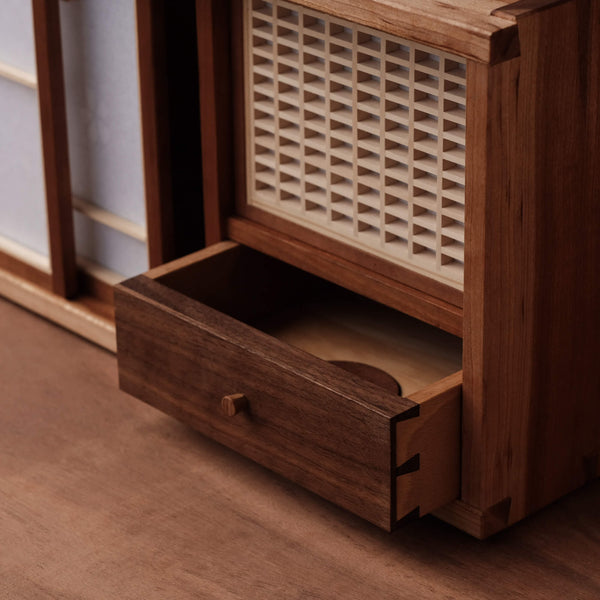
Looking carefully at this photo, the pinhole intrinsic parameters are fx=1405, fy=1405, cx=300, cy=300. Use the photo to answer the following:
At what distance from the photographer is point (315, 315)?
4.19ft

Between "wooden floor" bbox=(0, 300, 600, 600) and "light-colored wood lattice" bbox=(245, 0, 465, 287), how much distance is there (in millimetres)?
219

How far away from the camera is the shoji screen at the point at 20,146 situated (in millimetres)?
1381

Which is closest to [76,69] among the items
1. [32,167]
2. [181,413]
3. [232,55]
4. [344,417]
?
[32,167]

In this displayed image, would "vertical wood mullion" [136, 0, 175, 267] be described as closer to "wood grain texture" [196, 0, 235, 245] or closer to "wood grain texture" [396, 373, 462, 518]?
"wood grain texture" [196, 0, 235, 245]

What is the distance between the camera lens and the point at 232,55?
116cm

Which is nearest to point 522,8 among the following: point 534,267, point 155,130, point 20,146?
point 534,267

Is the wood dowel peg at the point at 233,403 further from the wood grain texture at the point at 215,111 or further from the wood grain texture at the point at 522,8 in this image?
the wood grain texture at the point at 522,8

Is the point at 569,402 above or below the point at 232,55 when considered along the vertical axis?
below

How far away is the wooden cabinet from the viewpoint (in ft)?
3.16

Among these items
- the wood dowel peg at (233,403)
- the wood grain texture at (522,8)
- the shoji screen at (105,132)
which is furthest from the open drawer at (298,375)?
the wood grain texture at (522,8)

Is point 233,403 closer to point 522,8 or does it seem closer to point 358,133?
point 358,133

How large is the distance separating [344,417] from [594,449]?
9.7 inches

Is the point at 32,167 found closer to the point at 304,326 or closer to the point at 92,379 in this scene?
the point at 92,379

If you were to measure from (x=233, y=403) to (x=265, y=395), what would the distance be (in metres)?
0.03
